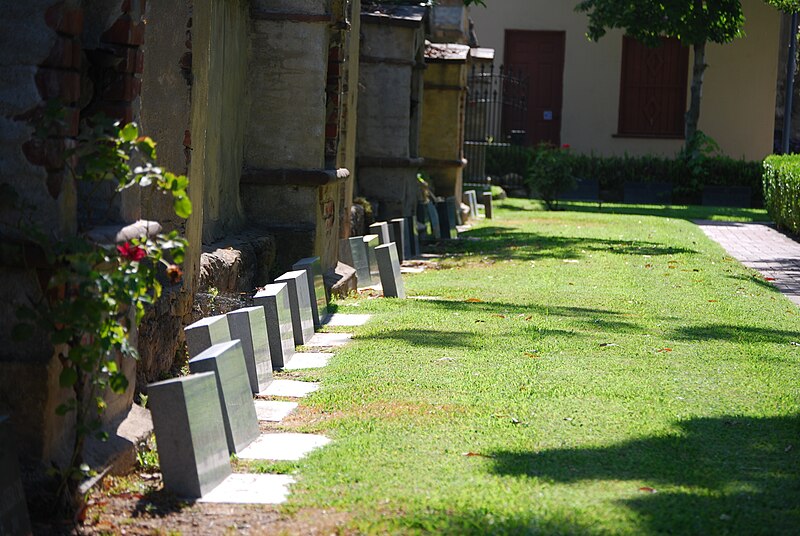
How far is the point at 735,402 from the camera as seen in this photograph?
21.6ft

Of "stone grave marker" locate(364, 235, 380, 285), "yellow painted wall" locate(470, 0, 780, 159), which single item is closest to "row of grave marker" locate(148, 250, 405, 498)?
"stone grave marker" locate(364, 235, 380, 285)

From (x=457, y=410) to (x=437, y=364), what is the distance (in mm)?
1359

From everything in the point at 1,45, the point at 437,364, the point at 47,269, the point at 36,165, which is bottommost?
the point at 437,364

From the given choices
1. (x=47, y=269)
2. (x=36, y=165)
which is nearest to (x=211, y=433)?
(x=47, y=269)

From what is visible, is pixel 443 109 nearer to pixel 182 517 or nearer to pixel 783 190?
pixel 783 190

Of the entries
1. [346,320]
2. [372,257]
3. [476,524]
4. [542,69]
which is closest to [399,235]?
[372,257]

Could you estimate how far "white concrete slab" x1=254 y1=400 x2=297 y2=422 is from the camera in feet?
20.1

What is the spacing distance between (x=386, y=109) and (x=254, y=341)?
34.1ft

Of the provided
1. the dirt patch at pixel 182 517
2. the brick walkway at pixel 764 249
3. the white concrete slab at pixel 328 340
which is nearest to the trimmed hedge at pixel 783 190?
the brick walkway at pixel 764 249

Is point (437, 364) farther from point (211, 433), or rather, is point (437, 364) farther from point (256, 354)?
point (211, 433)

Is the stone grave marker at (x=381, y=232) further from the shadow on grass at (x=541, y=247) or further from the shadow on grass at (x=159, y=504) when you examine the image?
the shadow on grass at (x=159, y=504)

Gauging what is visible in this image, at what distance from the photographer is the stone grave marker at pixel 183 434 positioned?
4.59m

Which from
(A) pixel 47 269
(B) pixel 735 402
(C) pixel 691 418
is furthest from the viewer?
(B) pixel 735 402

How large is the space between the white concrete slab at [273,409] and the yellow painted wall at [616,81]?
27721 millimetres
